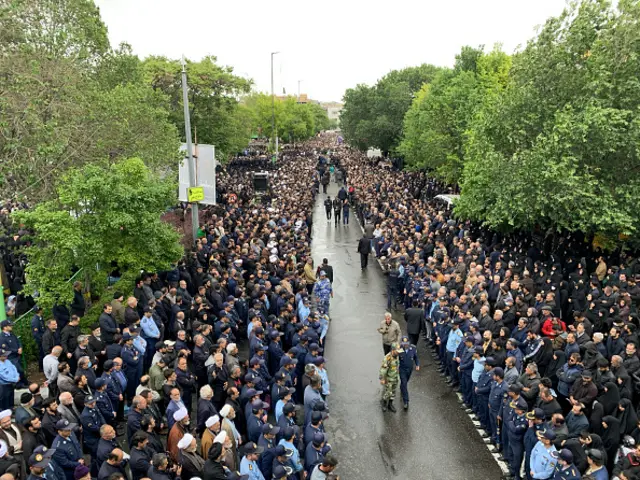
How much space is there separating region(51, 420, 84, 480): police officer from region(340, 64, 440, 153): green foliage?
41173mm

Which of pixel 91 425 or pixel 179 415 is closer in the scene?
pixel 179 415

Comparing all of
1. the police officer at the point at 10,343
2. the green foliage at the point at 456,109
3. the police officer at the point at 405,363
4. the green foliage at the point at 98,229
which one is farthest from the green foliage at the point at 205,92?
the police officer at the point at 405,363

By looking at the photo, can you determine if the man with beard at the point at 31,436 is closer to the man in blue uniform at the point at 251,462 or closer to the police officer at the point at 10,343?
the police officer at the point at 10,343

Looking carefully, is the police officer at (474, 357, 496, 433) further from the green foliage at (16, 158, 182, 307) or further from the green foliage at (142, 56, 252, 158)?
the green foliage at (142, 56, 252, 158)

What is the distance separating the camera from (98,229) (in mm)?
10570

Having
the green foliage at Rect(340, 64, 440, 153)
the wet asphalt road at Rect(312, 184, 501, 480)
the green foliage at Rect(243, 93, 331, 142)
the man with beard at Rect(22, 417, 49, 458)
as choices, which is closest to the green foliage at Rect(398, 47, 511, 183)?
the green foliage at Rect(340, 64, 440, 153)

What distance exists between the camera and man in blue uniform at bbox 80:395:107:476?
6.90m

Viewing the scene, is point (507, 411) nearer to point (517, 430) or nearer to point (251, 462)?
point (517, 430)

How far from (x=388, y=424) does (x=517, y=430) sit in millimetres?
2551

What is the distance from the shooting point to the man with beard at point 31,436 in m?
6.30

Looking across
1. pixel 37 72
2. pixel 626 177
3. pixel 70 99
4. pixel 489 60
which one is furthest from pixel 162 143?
pixel 489 60

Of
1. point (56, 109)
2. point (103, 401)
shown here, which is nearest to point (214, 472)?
point (103, 401)

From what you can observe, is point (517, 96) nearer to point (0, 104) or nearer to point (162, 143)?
point (162, 143)

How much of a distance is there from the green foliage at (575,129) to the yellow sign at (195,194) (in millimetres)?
9170
